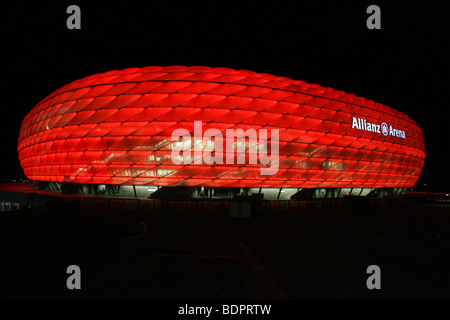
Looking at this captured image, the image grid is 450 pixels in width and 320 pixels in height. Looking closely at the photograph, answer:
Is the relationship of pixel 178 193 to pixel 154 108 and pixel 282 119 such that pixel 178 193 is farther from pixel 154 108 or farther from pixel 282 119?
pixel 282 119

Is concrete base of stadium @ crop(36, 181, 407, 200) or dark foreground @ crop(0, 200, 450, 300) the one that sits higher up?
concrete base of stadium @ crop(36, 181, 407, 200)

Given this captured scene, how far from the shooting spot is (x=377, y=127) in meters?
29.9

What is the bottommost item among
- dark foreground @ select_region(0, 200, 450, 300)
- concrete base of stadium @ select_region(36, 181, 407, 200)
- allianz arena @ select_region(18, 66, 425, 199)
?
dark foreground @ select_region(0, 200, 450, 300)

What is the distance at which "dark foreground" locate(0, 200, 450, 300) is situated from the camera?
5.65 metres

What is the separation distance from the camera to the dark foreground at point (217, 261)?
18.5 feet

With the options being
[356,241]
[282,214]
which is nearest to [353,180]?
[282,214]

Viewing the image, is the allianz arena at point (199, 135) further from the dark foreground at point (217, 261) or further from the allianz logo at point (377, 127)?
the dark foreground at point (217, 261)

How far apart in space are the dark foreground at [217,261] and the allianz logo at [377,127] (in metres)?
16.5

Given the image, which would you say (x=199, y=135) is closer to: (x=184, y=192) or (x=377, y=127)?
(x=184, y=192)

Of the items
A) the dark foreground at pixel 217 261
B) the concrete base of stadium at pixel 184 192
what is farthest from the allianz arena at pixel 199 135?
the dark foreground at pixel 217 261

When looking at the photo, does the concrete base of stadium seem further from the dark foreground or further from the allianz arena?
the dark foreground

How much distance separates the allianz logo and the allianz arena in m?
0.16

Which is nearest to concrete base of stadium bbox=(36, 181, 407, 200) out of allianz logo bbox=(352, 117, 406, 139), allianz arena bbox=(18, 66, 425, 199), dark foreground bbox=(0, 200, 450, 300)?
allianz arena bbox=(18, 66, 425, 199)

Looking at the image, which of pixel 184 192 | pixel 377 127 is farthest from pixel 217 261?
pixel 377 127
